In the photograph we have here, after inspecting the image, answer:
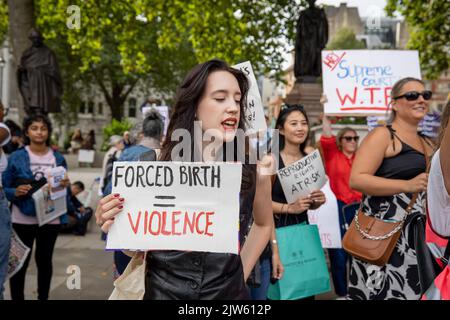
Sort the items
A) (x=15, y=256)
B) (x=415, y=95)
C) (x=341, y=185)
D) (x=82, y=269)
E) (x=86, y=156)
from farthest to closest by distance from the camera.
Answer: (x=86, y=156) < (x=82, y=269) < (x=341, y=185) < (x=15, y=256) < (x=415, y=95)

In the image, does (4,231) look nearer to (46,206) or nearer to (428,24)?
(46,206)

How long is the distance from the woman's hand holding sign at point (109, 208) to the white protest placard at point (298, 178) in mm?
2446

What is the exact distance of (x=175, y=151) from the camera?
2.34 m

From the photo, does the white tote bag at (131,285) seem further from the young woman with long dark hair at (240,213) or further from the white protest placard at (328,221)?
the white protest placard at (328,221)

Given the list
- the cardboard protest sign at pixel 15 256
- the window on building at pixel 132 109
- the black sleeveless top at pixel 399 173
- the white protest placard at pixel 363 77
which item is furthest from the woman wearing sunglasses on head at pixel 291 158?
the window on building at pixel 132 109

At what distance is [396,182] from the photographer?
329 centimetres

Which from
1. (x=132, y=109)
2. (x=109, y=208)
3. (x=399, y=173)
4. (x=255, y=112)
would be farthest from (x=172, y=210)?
(x=132, y=109)

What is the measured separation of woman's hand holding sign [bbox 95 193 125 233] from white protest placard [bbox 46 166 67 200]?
131 inches

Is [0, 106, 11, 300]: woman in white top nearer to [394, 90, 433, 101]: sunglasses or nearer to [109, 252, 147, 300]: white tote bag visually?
[109, 252, 147, 300]: white tote bag

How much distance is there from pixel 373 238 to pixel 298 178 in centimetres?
123

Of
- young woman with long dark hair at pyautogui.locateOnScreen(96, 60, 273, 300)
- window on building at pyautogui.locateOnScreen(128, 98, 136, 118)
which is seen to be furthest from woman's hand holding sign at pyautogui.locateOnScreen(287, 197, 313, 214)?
window on building at pyautogui.locateOnScreen(128, 98, 136, 118)

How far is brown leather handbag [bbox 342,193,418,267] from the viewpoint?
3287mm

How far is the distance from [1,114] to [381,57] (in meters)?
3.56
